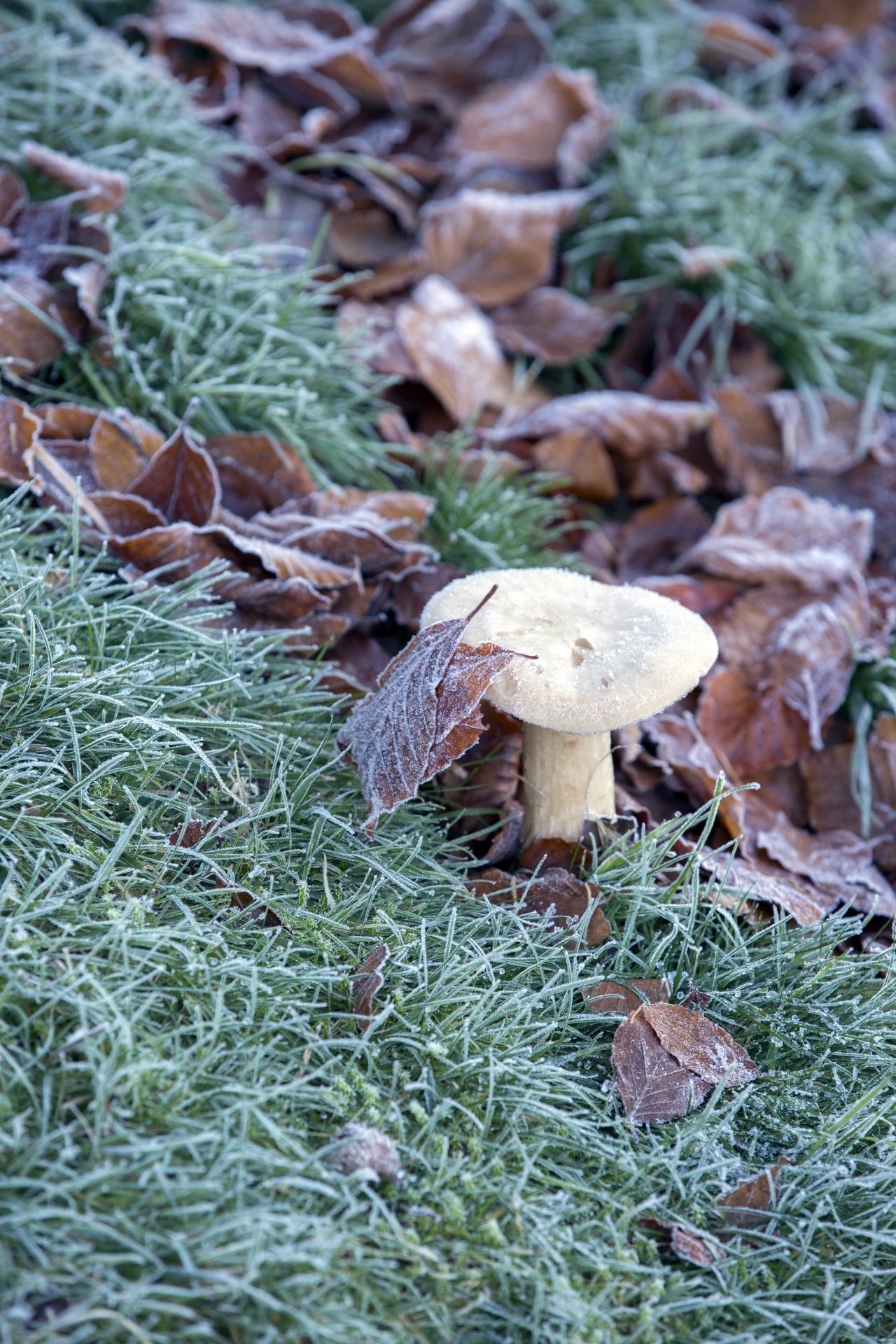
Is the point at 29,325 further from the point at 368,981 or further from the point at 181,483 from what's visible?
the point at 368,981

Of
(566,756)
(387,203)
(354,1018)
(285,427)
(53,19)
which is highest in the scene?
(53,19)

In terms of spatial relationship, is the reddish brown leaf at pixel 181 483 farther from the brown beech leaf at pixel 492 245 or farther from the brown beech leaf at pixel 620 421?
the brown beech leaf at pixel 492 245

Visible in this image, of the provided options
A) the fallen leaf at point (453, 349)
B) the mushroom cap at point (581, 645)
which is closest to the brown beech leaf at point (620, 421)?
the fallen leaf at point (453, 349)

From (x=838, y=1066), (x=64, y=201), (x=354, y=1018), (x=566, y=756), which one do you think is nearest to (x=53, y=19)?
(x=64, y=201)

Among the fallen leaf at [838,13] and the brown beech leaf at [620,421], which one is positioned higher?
the fallen leaf at [838,13]

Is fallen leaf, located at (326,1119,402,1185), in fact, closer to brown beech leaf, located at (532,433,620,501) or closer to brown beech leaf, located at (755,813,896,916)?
brown beech leaf, located at (755,813,896,916)

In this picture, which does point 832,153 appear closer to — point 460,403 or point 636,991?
point 460,403

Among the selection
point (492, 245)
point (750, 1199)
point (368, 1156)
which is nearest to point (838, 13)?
point (492, 245)
